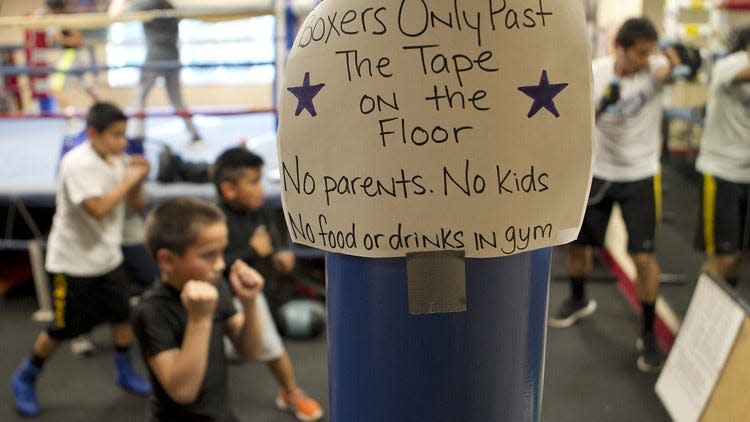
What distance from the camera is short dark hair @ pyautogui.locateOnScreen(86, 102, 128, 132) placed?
228cm

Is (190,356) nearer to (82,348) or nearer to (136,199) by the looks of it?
(136,199)

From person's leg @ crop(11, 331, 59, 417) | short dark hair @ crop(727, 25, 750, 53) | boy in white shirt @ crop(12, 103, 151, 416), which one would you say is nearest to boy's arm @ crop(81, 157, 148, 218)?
boy in white shirt @ crop(12, 103, 151, 416)

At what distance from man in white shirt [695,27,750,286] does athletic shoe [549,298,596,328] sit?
590mm

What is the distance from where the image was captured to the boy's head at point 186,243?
1.44 meters

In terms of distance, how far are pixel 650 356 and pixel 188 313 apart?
195 cm

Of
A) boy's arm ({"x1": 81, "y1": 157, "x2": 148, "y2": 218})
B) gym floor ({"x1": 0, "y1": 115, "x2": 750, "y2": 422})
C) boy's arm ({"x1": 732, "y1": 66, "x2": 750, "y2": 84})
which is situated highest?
boy's arm ({"x1": 732, "y1": 66, "x2": 750, "y2": 84})

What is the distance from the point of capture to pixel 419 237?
2.24ft

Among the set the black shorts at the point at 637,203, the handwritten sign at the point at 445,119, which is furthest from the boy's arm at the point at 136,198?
the handwritten sign at the point at 445,119

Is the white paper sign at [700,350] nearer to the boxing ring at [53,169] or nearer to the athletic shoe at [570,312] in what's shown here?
the athletic shoe at [570,312]

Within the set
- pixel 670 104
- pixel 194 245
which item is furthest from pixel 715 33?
pixel 194 245

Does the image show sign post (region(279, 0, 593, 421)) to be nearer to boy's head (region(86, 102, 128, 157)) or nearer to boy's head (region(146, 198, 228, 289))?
boy's head (region(146, 198, 228, 289))

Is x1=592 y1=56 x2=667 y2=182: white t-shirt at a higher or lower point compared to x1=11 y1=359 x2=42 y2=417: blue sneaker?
higher

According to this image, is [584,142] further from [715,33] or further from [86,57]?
[86,57]

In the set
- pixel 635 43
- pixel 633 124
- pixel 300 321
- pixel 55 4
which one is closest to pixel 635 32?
pixel 635 43
